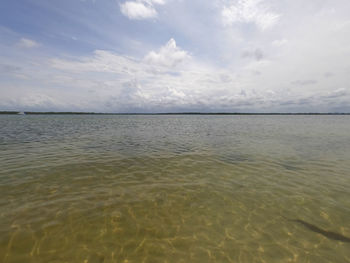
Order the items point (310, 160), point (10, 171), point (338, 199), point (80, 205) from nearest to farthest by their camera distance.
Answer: point (80, 205) < point (338, 199) < point (10, 171) < point (310, 160)

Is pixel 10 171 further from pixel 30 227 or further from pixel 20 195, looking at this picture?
pixel 30 227

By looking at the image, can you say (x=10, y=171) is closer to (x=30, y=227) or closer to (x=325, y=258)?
(x=30, y=227)

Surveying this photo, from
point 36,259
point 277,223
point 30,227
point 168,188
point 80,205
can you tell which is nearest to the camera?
point 36,259

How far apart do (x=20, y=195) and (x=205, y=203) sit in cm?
911

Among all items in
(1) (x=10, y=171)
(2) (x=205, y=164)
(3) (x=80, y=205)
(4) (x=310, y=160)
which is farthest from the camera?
(4) (x=310, y=160)

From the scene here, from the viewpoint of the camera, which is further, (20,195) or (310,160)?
(310,160)

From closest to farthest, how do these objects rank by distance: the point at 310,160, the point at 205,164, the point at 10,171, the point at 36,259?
1. the point at 36,259
2. the point at 10,171
3. the point at 205,164
4. the point at 310,160

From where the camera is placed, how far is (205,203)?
25.7 feet

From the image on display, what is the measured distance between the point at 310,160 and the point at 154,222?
49.9 feet

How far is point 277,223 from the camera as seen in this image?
6.50 m

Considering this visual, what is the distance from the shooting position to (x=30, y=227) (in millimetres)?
6055

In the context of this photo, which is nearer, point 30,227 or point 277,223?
point 30,227

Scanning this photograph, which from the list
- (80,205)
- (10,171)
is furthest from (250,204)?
(10,171)

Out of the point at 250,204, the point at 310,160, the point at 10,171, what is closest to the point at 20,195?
the point at 10,171
